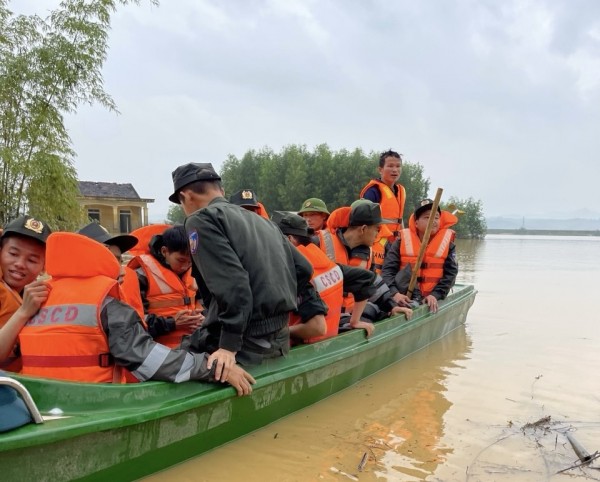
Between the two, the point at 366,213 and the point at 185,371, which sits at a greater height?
the point at 366,213

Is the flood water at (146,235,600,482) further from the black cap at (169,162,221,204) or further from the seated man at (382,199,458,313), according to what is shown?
the black cap at (169,162,221,204)

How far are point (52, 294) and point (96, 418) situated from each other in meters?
0.64

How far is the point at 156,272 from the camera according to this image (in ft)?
11.8

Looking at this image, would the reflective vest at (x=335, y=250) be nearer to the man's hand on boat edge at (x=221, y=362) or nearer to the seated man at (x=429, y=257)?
the seated man at (x=429, y=257)

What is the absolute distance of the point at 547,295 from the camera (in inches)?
441

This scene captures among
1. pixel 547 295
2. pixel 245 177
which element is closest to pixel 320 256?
pixel 547 295

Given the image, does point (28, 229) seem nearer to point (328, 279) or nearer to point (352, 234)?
point (328, 279)

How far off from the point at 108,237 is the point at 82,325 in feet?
4.70

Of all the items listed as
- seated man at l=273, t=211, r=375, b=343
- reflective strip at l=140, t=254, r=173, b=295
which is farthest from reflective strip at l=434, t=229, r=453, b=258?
reflective strip at l=140, t=254, r=173, b=295

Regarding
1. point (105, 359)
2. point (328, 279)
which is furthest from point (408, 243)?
point (105, 359)

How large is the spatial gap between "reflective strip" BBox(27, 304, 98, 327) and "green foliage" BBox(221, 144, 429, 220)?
32.3 m

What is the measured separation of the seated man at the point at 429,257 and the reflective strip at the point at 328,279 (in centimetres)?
211

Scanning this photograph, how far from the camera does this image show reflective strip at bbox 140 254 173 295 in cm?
359

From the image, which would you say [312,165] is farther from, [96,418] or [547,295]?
[96,418]
